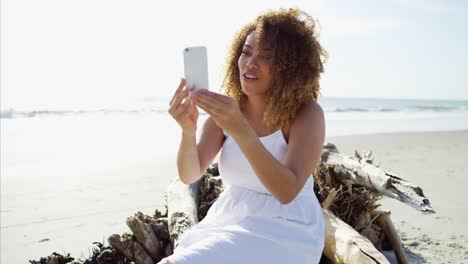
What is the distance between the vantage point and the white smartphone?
7.64ft

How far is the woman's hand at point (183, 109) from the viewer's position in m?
2.38

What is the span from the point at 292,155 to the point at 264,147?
230 mm

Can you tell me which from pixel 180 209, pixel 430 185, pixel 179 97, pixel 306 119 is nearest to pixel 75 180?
pixel 180 209

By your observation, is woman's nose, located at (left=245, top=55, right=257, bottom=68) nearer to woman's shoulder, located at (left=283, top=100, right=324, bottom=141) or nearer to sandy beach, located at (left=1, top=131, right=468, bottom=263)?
woman's shoulder, located at (left=283, top=100, right=324, bottom=141)

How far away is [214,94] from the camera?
7.34 feet

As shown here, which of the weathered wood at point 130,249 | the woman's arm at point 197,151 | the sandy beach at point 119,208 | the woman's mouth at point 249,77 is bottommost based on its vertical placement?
the sandy beach at point 119,208

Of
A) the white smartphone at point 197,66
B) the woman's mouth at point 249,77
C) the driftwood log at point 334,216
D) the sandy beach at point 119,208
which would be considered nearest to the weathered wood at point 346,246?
the driftwood log at point 334,216

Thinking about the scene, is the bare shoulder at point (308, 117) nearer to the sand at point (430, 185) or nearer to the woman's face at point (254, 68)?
the woman's face at point (254, 68)

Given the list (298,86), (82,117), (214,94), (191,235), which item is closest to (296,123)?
(298,86)

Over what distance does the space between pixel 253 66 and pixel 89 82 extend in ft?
116

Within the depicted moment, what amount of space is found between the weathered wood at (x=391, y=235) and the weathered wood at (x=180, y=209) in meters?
1.72

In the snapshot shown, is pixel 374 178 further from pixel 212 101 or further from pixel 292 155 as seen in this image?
Result: pixel 212 101

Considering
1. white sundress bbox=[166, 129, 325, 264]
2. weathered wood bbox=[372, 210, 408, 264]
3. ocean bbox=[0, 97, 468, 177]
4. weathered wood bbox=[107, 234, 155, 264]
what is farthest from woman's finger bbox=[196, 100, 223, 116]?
ocean bbox=[0, 97, 468, 177]

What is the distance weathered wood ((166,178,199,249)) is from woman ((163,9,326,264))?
1168 mm
